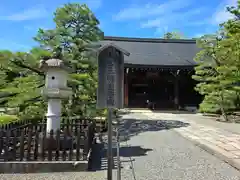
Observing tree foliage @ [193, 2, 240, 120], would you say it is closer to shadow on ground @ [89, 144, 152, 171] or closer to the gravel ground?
the gravel ground

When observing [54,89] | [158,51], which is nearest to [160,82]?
[158,51]

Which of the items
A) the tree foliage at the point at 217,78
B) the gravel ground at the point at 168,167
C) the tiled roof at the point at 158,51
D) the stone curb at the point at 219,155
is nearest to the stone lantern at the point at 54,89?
the gravel ground at the point at 168,167

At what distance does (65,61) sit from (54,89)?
1.15 meters

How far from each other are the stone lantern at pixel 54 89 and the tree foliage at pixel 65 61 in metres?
0.52

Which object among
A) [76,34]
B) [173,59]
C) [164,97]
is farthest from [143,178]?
[173,59]

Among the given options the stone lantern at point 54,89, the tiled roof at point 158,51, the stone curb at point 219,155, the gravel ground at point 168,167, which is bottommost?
the gravel ground at point 168,167

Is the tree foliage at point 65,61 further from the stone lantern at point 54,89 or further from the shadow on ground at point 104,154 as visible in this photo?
the shadow on ground at point 104,154

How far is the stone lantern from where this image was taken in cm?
544

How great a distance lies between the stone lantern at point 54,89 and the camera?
17.9 feet

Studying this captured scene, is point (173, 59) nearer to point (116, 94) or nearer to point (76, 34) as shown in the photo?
point (76, 34)

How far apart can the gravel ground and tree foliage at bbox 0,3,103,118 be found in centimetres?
257

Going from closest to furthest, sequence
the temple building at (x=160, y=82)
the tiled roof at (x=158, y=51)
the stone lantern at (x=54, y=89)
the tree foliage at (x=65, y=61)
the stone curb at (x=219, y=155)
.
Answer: the stone curb at (x=219, y=155)
the stone lantern at (x=54, y=89)
the tree foliage at (x=65, y=61)
the temple building at (x=160, y=82)
the tiled roof at (x=158, y=51)

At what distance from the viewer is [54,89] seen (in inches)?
213

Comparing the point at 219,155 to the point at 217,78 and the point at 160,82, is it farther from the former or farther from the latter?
the point at 160,82
